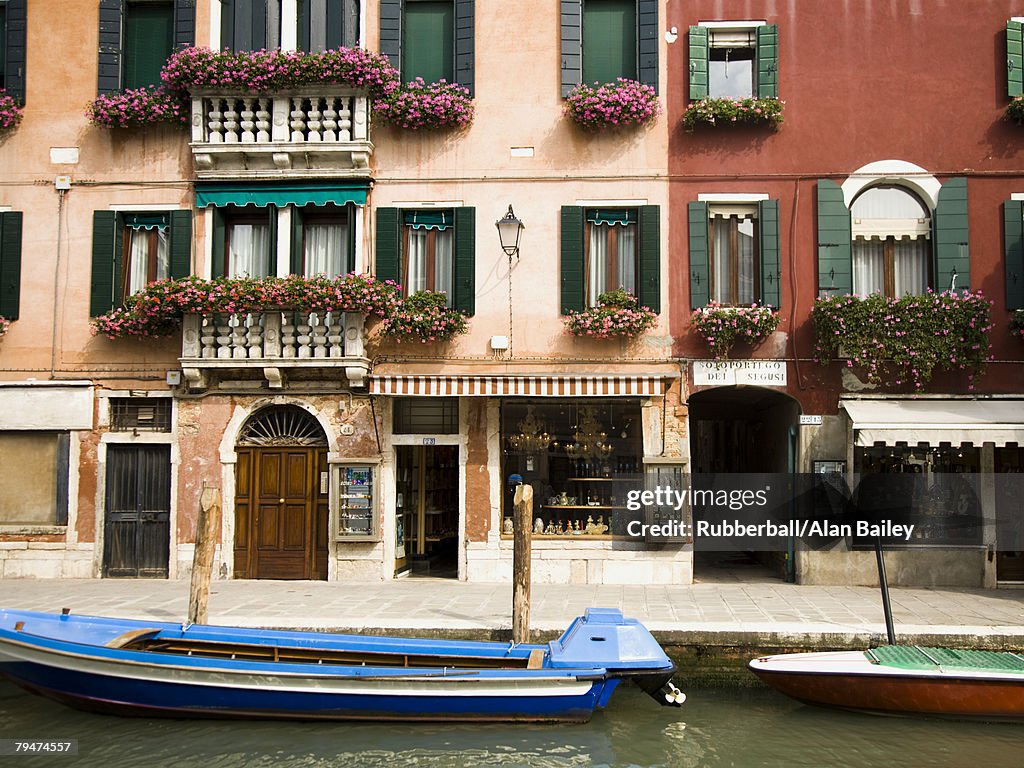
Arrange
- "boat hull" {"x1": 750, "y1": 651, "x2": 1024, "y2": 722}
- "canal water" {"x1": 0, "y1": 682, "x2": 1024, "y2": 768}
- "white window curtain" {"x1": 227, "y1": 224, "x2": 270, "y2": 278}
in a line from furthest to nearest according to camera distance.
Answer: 1. "white window curtain" {"x1": 227, "y1": 224, "x2": 270, "y2": 278}
2. "boat hull" {"x1": 750, "y1": 651, "x2": 1024, "y2": 722}
3. "canal water" {"x1": 0, "y1": 682, "x2": 1024, "y2": 768}

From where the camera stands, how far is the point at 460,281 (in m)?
14.1

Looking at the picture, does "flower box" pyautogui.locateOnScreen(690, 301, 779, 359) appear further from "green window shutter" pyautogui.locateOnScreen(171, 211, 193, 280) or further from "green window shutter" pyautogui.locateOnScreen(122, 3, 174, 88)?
"green window shutter" pyautogui.locateOnScreen(122, 3, 174, 88)

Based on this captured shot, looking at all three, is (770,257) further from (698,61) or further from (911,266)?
(698,61)

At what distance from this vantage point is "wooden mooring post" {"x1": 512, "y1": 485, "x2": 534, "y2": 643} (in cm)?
1006

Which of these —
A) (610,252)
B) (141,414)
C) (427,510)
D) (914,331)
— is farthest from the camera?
(427,510)

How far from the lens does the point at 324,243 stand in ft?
47.5

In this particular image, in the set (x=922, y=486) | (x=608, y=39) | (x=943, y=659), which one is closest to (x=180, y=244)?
(x=608, y=39)

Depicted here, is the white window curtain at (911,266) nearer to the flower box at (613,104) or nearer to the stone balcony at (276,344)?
the flower box at (613,104)

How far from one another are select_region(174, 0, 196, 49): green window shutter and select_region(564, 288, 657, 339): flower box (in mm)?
6775

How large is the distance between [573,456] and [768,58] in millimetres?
6101

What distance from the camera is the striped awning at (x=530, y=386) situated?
1329 centimetres

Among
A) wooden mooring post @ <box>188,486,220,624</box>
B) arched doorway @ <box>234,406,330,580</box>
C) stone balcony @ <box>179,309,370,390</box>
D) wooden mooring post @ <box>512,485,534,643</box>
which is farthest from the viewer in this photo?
arched doorway @ <box>234,406,330,580</box>

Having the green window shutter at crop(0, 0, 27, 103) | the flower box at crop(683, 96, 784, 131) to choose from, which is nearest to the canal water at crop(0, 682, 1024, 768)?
the flower box at crop(683, 96, 784, 131)

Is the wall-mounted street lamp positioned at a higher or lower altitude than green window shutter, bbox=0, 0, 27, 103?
lower
